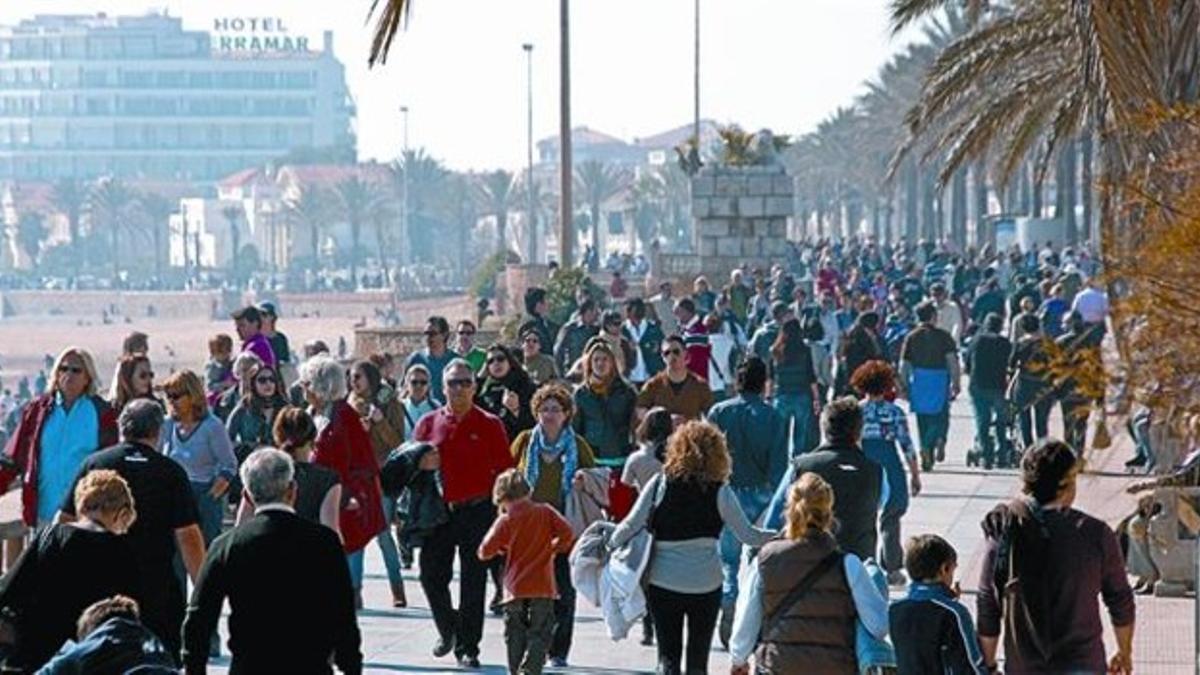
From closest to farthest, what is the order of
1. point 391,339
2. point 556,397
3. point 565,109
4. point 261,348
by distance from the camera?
point 556,397 < point 261,348 < point 391,339 < point 565,109

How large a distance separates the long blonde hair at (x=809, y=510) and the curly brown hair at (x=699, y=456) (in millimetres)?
1809

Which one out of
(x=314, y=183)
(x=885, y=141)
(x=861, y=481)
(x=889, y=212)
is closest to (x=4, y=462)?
(x=861, y=481)

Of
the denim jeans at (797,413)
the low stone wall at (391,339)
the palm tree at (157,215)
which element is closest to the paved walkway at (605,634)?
the denim jeans at (797,413)

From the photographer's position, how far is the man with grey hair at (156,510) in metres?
11.5

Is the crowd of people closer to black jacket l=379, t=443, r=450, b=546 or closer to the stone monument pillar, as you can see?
black jacket l=379, t=443, r=450, b=546

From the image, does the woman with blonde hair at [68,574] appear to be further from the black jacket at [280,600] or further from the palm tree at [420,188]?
the palm tree at [420,188]

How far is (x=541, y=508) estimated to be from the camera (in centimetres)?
1391

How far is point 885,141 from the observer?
336 feet

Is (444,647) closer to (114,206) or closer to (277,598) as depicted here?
(277,598)

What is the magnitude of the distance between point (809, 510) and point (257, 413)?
6.55 metres

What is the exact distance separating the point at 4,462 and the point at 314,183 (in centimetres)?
17314

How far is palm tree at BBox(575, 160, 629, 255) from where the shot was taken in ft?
519

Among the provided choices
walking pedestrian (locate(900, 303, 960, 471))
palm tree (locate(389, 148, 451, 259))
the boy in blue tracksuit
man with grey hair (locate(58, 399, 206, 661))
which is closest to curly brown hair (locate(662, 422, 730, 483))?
man with grey hair (locate(58, 399, 206, 661))

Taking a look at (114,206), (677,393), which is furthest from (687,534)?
(114,206)
